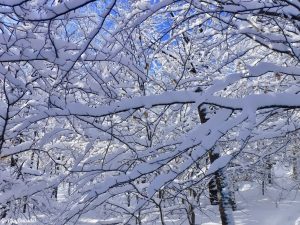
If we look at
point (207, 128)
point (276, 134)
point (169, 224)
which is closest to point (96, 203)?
point (207, 128)

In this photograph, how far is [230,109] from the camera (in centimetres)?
390

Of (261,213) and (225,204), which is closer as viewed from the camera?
(225,204)

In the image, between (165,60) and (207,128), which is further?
(165,60)

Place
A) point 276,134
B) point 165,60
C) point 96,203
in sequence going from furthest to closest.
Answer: point 165,60, point 276,134, point 96,203

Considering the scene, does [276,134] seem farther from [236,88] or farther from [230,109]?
[236,88]

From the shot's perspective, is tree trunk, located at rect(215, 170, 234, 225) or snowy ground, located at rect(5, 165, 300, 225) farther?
snowy ground, located at rect(5, 165, 300, 225)

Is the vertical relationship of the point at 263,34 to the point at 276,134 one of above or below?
above

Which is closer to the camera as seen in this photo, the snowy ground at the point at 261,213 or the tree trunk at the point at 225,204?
the tree trunk at the point at 225,204

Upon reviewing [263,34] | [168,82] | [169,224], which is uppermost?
[168,82]

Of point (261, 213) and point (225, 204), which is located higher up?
point (225, 204)

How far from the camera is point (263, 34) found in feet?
17.0

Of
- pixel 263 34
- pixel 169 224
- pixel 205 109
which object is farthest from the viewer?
pixel 169 224

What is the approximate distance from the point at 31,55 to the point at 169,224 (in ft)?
37.5

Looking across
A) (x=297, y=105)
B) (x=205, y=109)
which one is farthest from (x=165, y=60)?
(x=297, y=105)
